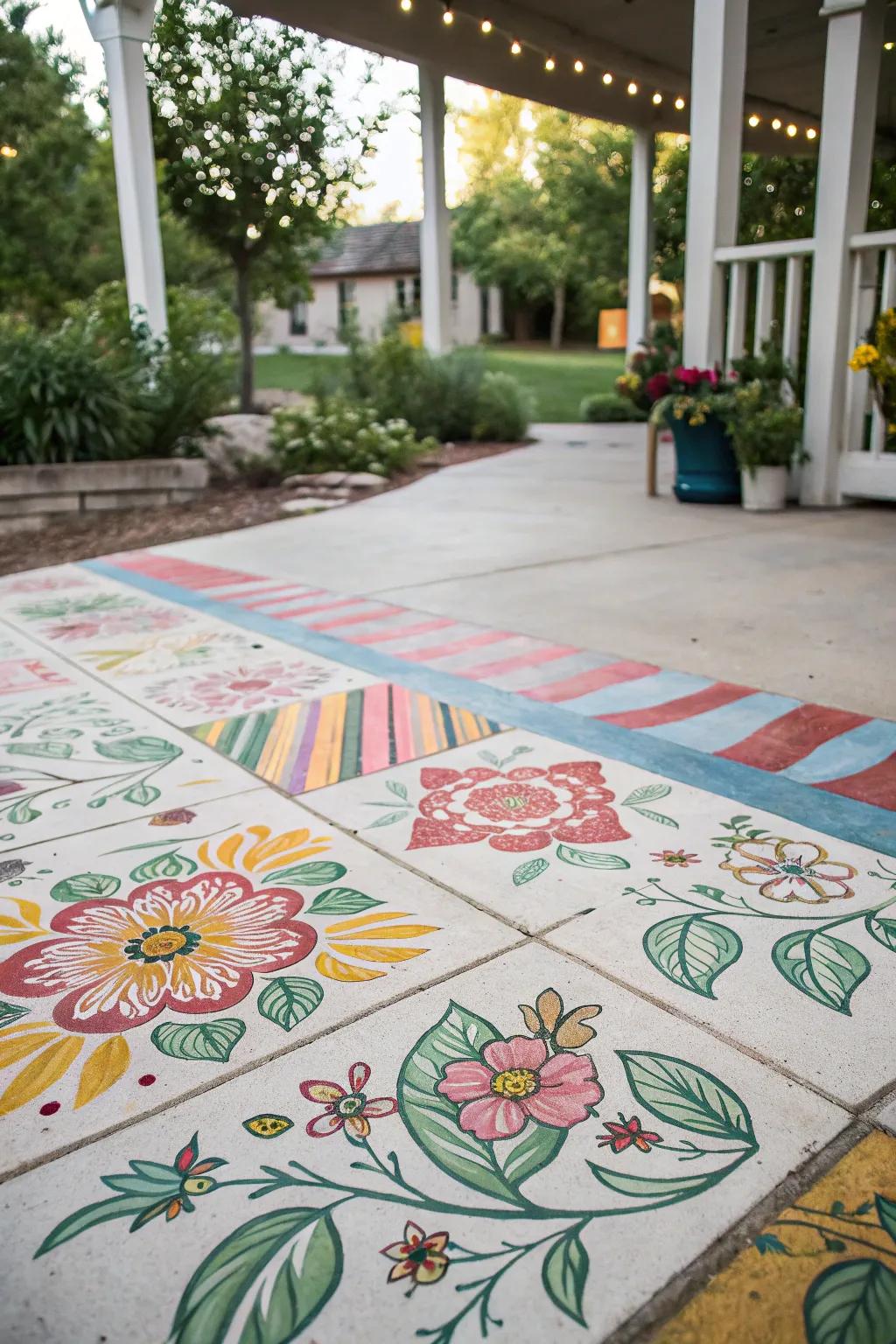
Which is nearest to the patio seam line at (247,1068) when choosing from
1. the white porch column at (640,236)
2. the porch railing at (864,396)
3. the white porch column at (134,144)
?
the porch railing at (864,396)

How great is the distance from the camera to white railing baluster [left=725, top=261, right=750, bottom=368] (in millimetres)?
5512

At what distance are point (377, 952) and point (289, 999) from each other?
0.15m

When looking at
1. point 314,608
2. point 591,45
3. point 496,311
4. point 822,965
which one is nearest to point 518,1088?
point 822,965

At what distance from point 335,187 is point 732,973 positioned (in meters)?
10.2

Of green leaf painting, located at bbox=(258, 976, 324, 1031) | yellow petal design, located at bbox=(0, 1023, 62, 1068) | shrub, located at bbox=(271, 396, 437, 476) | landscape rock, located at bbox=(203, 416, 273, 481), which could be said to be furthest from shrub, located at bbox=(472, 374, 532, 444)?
yellow petal design, located at bbox=(0, 1023, 62, 1068)

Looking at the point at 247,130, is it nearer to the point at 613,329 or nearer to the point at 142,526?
the point at 142,526

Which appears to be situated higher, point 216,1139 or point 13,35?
point 13,35

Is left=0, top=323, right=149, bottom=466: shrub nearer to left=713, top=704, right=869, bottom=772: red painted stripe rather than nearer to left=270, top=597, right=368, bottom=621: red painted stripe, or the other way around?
left=270, top=597, right=368, bottom=621: red painted stripe

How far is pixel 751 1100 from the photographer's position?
3.52 feet

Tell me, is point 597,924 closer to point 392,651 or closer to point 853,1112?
point 853,1112

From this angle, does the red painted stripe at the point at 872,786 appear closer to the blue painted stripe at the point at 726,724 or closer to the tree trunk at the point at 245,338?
the blue painted stripe at the point at 726,724

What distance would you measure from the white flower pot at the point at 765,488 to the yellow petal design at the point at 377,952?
4.44 m

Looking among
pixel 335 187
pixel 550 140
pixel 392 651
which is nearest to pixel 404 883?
pixel 392 651

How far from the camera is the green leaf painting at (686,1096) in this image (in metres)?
1.04
